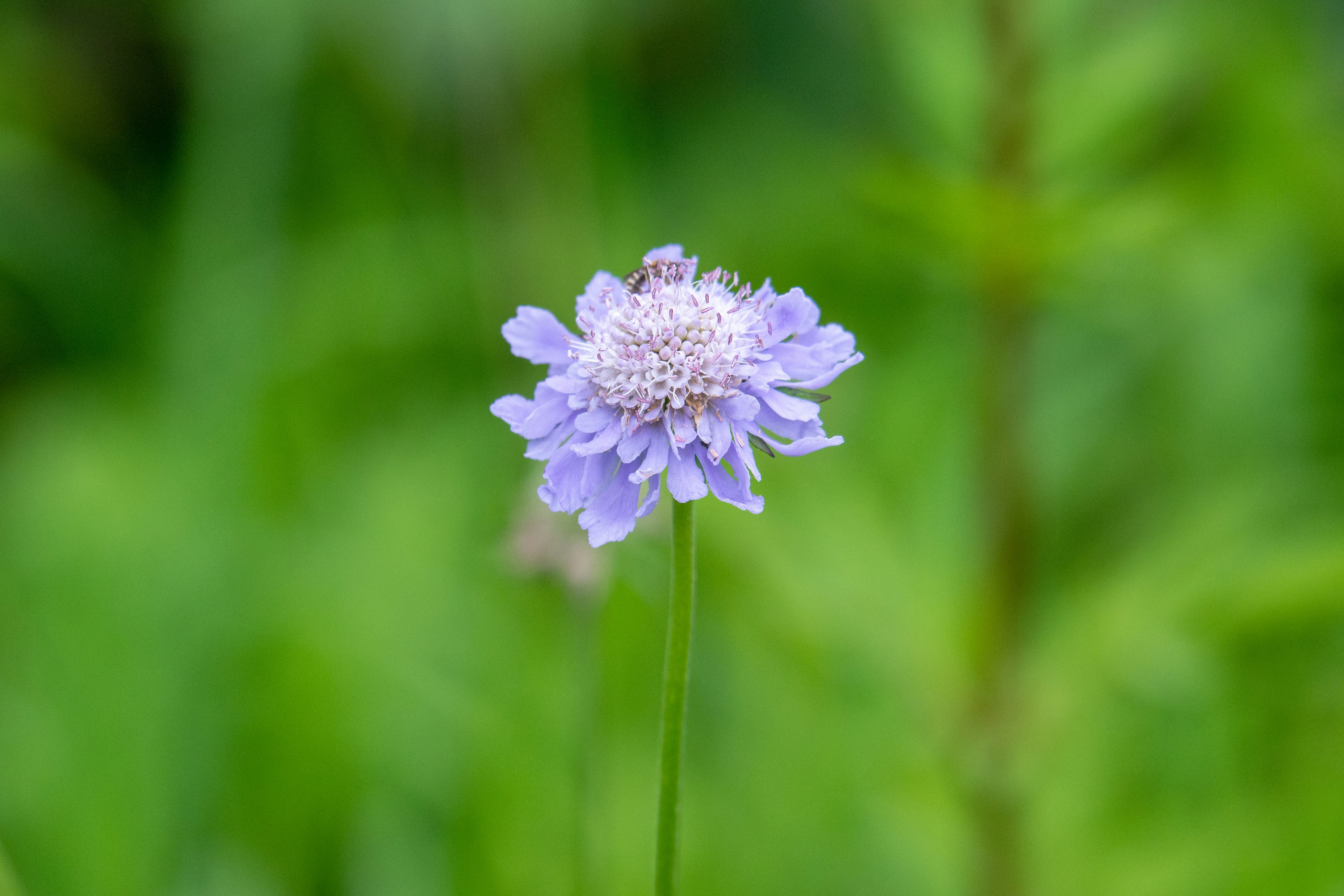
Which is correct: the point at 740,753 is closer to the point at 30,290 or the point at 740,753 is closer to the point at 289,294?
the point at 289,294

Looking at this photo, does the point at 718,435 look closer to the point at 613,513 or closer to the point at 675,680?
the point at 613,513

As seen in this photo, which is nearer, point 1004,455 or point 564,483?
point 564,483

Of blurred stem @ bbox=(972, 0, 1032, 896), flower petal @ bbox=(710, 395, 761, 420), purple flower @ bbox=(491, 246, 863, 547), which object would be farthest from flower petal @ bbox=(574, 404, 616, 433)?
blurred stem @ bbox=(972, 0, 1032, 896)

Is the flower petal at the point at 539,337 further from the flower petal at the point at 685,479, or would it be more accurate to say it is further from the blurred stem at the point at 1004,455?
the blurred stem at the point at 1004,455

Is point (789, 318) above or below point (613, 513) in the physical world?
above

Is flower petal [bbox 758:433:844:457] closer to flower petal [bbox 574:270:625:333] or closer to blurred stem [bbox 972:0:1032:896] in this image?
flower petal [bbox 574:270:625:333]

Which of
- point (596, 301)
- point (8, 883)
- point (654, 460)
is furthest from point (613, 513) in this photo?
point (8, 883)
